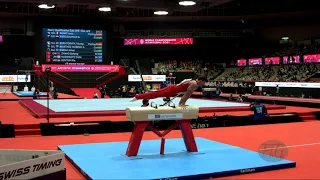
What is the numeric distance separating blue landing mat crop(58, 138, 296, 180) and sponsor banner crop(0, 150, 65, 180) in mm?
710

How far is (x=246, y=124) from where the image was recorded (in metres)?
11.6

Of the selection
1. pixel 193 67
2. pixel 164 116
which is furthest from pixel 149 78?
pixel 164 116

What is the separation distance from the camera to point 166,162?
221 inches

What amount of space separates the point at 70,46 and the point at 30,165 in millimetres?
25096

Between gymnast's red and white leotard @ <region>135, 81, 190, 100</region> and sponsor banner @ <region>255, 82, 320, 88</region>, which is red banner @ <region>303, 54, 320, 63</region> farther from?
gymnast's red and white leotard @ <region>135, 81, 190, 100</region>

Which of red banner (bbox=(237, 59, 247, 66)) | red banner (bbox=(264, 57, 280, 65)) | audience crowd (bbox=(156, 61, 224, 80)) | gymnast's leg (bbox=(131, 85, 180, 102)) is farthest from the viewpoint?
audience crowd (bbox=(156, 61, 224, 80))

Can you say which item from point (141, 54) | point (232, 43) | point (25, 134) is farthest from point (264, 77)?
point (25, 134)

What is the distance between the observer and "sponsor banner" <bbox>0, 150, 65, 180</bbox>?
11.9 feet

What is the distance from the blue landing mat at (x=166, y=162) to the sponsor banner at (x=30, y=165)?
0.71m

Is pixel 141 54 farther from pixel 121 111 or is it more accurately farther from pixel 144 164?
pixel 144 164

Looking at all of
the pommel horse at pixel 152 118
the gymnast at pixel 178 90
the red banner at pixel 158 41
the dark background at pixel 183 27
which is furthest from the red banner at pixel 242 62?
the pommel horse at pixel 152 118

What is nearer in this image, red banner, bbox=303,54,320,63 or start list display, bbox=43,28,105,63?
red banner, bbox=303,54,320,63

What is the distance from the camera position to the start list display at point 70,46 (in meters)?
27.8

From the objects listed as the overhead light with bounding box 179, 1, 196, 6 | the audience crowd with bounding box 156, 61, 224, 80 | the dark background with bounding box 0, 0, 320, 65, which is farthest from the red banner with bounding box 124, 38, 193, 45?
the overhead light with bounding box 179, 1, 196, 6
